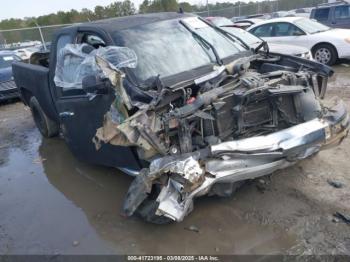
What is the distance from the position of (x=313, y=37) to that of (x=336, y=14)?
152 inches

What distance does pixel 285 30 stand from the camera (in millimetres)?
10539

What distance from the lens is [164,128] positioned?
328 cm

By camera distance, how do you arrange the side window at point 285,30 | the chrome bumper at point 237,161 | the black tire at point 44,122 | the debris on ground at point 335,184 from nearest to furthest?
1. the chrome bumper at point 237,161
2. the debris on ground at point 335,184
3. the black tire at point 44,122
4. the side window at point 285,30

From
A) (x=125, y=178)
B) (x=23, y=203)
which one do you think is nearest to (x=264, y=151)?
(x=125, y=178)

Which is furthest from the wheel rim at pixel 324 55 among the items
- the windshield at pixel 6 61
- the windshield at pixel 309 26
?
the windshield at pixel 6 61

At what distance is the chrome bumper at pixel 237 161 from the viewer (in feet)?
9.95

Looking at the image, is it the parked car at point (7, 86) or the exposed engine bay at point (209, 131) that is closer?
the exposed engine bay at point (209, 131)

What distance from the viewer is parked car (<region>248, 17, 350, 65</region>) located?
10.1m

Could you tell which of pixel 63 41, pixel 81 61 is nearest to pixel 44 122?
pixel 63 41

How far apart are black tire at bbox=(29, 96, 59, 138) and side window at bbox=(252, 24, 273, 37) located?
712cm

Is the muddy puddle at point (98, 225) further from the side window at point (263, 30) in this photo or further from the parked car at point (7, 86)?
the side window at point (263, 30)

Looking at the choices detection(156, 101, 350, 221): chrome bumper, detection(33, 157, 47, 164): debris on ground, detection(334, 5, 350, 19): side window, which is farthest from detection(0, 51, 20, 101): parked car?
detection(334, 5, 350, 19): side window

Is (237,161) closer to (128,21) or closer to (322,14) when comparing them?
(128,21)

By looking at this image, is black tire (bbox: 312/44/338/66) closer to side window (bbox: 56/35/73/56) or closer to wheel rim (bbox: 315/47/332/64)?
wheel rim (bbox: 315/47/332/64)
